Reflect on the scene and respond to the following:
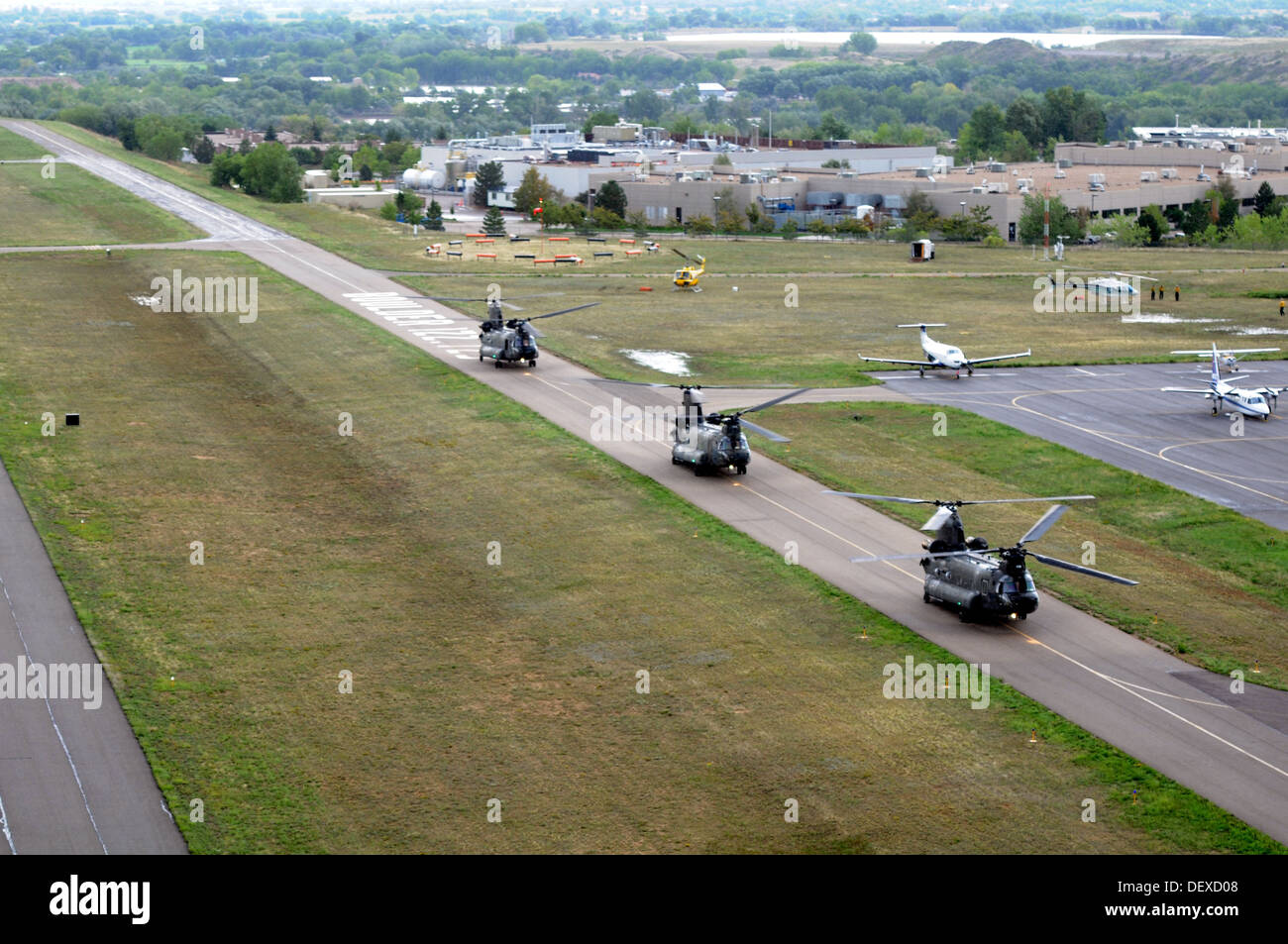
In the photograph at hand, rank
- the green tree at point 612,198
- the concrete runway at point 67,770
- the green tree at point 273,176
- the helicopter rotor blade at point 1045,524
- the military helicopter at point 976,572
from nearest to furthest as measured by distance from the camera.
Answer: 1. the concrete runway at point 67,770
2. the helicopter rotor blade at point 1045,524
3. the military helicopter at point 976,572
4. the green tree at point 612,198
5. the green tree at point 273,176

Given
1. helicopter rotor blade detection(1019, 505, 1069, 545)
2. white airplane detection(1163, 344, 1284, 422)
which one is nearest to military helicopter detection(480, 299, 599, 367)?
white airplane detection(1163, 344, 1284, 422)

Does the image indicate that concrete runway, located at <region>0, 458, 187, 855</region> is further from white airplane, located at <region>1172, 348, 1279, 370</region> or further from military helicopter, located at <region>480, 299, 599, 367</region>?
white airplane, located at <region>1172, 348, 1279, 370</region>

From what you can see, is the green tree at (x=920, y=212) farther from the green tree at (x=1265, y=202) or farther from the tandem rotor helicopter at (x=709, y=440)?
the tandem rotor helicopter at (x=709, y=440)

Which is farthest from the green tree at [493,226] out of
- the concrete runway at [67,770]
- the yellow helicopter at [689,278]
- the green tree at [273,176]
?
the concrete runway at [67,770]

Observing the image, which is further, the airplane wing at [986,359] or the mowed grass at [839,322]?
the mowed grass at [839,322]

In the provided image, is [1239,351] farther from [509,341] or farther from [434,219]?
[434,219]
